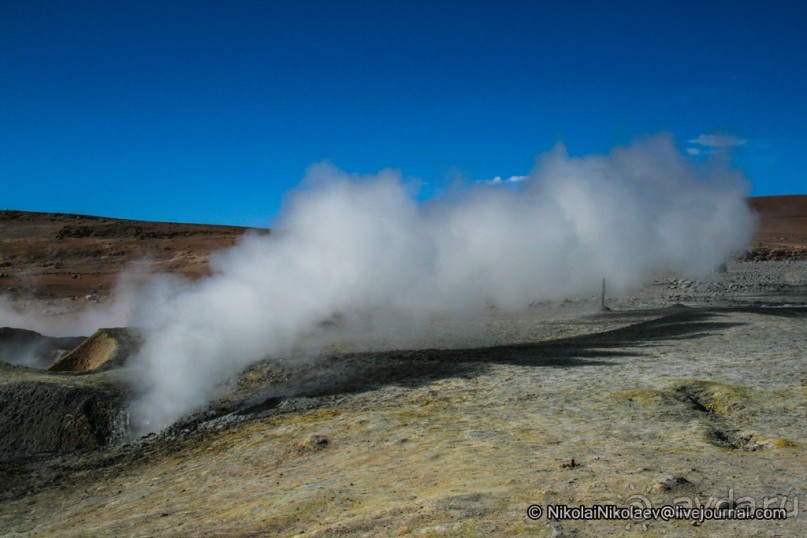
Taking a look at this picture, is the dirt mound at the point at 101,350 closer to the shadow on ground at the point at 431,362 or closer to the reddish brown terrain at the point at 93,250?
the shadow on ground at the point at 431,362

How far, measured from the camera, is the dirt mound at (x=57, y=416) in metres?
8.22

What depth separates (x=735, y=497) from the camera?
4.01 meters

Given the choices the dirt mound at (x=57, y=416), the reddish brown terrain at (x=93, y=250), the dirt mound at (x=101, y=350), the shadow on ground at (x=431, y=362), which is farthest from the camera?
the reddish brown terrain at (x=93, y=250)

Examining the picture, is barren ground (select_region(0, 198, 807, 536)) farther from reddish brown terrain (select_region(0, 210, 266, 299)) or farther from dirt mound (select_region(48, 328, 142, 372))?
reddish brown terrain (select_region(0, 210, 266, 299))

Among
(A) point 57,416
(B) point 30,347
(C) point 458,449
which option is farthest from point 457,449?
(B) point 30,347

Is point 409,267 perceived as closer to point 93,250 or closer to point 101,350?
point 101,350

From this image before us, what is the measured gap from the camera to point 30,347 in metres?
14.3

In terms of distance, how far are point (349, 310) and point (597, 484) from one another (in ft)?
34.1

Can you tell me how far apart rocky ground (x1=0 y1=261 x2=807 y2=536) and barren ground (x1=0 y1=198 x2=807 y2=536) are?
2 centimetres

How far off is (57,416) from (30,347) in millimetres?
6833

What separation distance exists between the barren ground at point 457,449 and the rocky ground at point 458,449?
0.07ft

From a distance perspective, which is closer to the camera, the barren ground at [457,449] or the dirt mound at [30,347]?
the barren ground at [457,449]

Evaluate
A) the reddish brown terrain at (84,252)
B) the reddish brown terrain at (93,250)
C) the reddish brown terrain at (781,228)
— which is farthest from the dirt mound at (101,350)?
the reddish brown terrain at (781,228)

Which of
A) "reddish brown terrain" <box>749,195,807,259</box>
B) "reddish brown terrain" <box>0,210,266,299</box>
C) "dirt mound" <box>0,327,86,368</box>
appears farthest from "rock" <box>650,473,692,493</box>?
"reddish brown terrain" <box>749,195,807,259</box>
